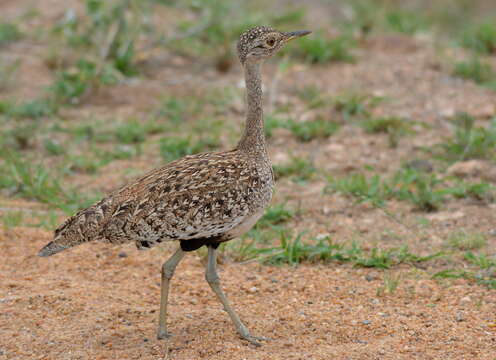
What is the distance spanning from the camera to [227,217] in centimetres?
409

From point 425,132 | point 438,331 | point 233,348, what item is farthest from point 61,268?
point 425,132

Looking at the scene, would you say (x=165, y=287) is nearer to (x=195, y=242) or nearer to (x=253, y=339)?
(x=195, y=242)

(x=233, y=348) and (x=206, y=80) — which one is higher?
(x=206, y=80)

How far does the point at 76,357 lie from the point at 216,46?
5.87 meters

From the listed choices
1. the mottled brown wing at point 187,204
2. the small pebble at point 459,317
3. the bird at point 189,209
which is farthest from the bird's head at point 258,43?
the small pebble at point 459,317

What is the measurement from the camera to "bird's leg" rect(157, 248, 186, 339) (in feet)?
14.2

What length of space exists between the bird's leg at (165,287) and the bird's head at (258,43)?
1.22 meters

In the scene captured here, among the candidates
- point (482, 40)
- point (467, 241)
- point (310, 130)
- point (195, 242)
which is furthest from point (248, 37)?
point (482, 40)

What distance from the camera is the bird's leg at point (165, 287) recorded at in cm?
432

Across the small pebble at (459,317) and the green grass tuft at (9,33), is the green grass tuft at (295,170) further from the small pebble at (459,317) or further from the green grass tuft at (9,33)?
the green grass tuft at (9,33)

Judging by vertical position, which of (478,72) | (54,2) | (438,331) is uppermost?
(54,2)

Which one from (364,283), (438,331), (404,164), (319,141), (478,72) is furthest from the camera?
(478,72)

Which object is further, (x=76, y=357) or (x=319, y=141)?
(x=319, y=141)

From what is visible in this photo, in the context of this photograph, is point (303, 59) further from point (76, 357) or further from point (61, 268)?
point (76, 357)
